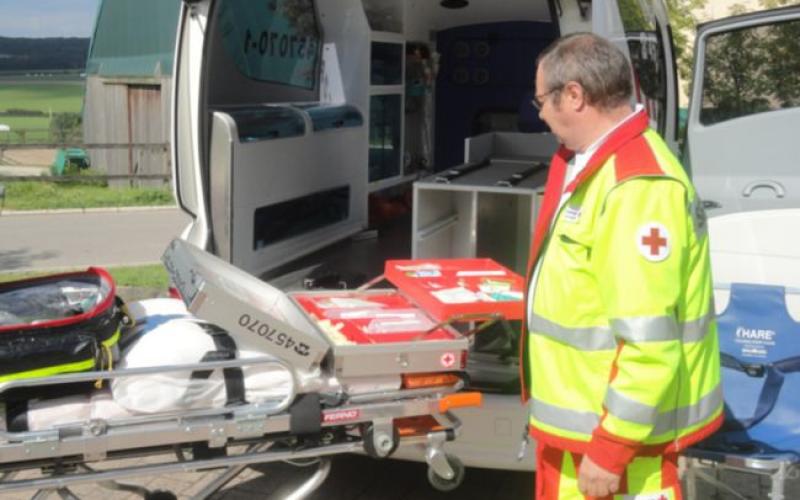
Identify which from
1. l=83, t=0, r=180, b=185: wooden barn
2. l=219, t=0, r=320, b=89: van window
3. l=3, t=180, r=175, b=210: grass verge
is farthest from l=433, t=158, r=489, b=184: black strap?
l=83, t=0, r=180, b=185: wooden barn

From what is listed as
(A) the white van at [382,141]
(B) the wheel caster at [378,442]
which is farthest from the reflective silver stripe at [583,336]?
(A) the white van at [382,141]

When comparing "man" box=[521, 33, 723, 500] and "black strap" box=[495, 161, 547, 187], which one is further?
"black strap" box=[495, 161, 547, 187]

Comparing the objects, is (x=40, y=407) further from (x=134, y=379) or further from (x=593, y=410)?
(x=593, y=410)

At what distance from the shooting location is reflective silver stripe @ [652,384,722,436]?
7.91 ft

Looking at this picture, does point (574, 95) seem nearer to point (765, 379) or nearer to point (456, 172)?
point (765, 379)

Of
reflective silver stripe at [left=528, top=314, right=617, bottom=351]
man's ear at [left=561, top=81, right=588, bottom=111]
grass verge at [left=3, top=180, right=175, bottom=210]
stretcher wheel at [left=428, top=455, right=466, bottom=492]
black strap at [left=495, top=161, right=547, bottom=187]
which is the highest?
man's ear at [left=561, top=81, right=588, bottom=111]

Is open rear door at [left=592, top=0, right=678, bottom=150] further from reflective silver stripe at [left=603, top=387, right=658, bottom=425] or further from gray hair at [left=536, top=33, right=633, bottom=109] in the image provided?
reflective silver stripe at [left=603, top=387, right=658, bottom=425]

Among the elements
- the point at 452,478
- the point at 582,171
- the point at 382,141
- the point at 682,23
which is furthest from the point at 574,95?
the point at 682,23

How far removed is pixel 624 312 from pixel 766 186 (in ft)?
10.1

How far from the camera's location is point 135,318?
11.1 ft

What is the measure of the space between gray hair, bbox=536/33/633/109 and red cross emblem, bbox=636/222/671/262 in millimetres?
323

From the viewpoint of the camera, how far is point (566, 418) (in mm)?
2479

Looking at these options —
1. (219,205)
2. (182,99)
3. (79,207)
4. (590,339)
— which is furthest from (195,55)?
(79,207)

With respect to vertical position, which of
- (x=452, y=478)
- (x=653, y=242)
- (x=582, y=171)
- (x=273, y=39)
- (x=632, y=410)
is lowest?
(x=452, y=478)
